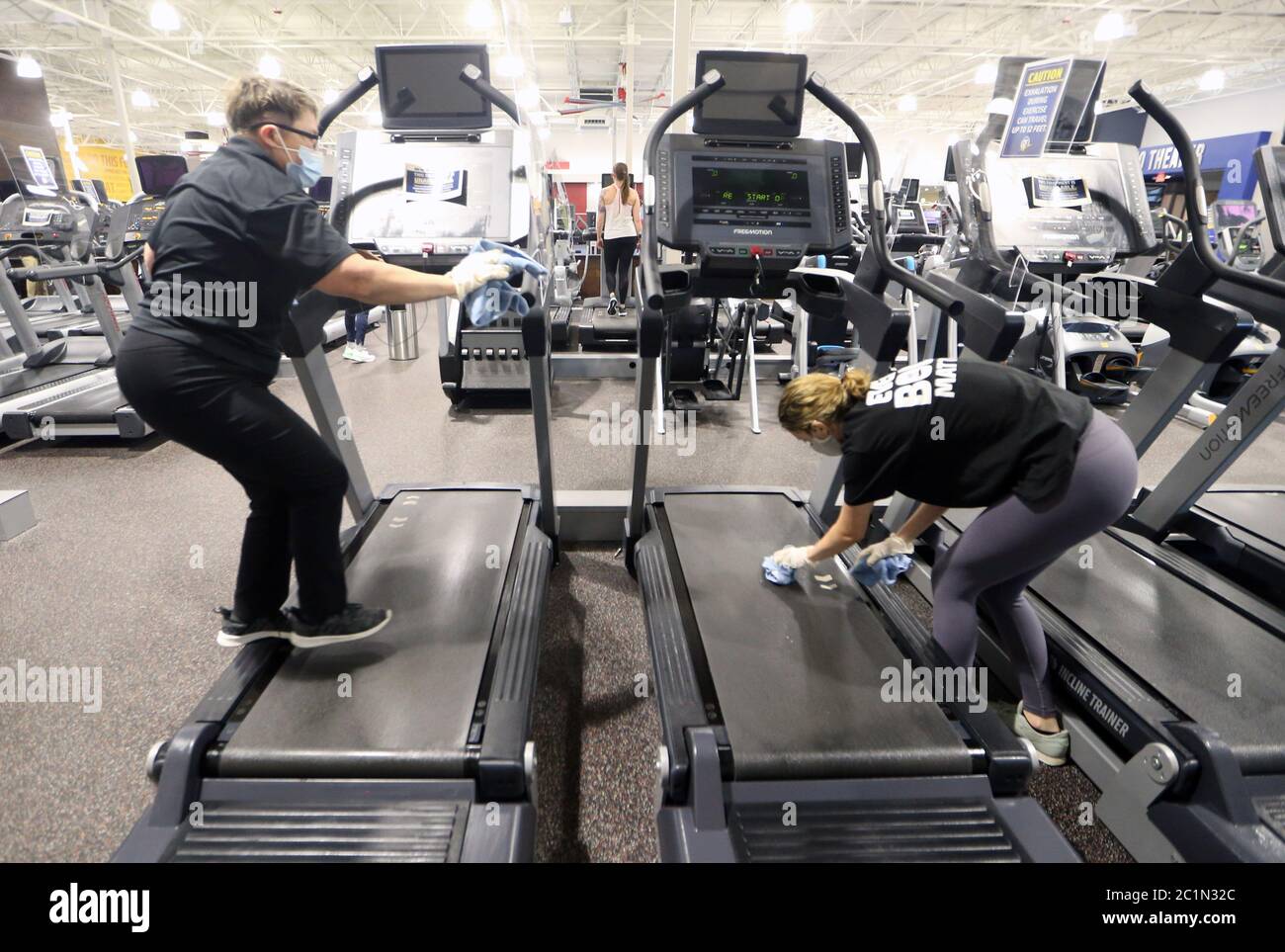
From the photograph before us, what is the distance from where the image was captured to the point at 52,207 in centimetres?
562

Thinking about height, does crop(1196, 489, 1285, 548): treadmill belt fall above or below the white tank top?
below

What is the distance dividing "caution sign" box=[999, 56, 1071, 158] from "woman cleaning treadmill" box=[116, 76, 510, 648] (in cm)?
404

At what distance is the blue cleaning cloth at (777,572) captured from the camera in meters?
2.30

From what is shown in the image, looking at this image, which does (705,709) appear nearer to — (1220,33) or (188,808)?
(188,808)

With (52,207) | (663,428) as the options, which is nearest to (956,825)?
(663,428)

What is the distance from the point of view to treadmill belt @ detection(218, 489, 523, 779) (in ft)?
5.11

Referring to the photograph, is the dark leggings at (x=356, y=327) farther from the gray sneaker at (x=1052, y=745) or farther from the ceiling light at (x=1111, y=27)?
the ceiling light at (x=1111, y=27)

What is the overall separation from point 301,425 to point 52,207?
6104 mm

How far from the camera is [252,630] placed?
1.93 metres

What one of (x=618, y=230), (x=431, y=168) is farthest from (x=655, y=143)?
(x=618, y=230)

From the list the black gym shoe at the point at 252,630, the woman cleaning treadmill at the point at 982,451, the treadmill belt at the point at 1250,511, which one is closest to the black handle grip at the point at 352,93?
the black gym shoe at the point at 252,630

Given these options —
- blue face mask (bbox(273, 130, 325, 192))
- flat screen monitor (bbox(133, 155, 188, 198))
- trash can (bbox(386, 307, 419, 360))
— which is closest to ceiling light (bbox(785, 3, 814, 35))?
trash can (bbox(386, 307, 419, 360))

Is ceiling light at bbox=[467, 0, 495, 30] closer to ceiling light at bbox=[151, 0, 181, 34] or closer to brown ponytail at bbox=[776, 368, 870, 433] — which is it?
ceiling light at bbox=[151, 0, 181, 34]
